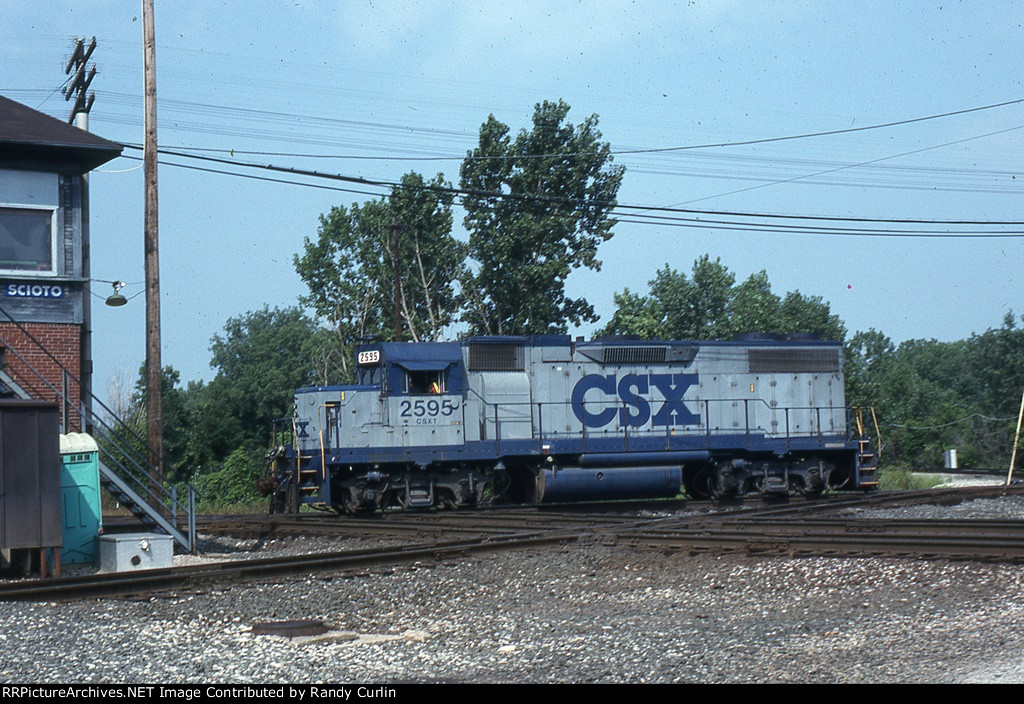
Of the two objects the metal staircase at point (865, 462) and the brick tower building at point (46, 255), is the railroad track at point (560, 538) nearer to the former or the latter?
the brick tower building at point (46, 255)

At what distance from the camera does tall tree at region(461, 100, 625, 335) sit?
44.6 metres

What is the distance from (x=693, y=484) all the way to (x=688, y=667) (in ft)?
55.2

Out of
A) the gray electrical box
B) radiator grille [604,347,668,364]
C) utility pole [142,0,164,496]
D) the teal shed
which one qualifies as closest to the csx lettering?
radiator grille [604,347,668,364]

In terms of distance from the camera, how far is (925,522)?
13.3 metres

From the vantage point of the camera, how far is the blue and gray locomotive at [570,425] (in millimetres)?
20219

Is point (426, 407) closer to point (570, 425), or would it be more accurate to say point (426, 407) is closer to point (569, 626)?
point (570, 425)

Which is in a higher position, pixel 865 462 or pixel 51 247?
pixel 51 247

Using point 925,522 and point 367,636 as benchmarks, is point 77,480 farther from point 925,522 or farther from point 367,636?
point 925,522

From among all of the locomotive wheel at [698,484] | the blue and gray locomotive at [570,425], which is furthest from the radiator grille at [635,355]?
the locomotive wheel at [698,484]

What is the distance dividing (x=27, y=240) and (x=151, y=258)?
218cm

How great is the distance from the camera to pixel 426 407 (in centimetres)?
2053

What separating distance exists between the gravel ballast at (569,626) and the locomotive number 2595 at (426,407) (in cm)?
871

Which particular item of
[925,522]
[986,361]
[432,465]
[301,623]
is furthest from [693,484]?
[986,361]

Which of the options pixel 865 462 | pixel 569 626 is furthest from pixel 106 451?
pixel 865 462
